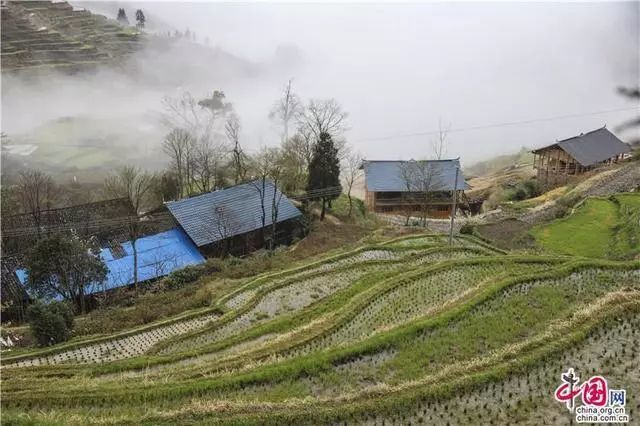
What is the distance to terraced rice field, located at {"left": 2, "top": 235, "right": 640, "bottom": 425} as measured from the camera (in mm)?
9492

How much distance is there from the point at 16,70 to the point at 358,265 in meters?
56.4

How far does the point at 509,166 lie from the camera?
2142 inches

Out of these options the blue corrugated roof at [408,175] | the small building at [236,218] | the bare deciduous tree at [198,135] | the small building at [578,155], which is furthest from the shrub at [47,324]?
the small building at [578,155]

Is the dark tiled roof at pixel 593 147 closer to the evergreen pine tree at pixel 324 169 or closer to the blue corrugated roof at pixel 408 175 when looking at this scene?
the blue corrugated roof at pixel 408 175

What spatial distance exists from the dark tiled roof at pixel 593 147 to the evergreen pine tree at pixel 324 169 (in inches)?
741

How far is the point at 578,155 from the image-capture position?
128ft

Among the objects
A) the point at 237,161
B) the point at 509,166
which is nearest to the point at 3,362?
the point at 237,161

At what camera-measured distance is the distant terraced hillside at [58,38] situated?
63706mm

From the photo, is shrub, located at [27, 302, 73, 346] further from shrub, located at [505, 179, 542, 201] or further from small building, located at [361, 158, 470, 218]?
shrub, located at [505, 179, 542, 201]

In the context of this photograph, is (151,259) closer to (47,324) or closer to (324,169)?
(47,324)

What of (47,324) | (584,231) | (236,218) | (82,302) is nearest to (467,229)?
(584,231)

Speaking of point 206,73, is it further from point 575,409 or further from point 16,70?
point 575,409

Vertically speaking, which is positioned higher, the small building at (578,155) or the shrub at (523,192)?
the small building at (578,155)

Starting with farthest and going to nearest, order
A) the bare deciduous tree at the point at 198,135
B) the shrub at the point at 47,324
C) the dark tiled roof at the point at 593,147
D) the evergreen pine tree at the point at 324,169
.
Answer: the dark tiled roof at the point at 593,147, the bare deciduous tree at the point at 198,135, the evergreen pine tree at the point at 324,169, the shrub at the point at 47,324
